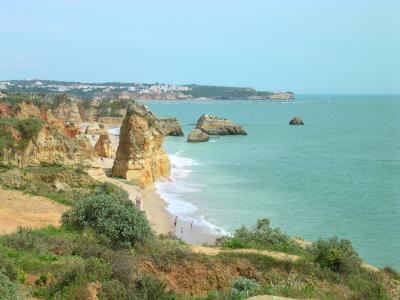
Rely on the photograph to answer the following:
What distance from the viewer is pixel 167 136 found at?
90562 millimetres

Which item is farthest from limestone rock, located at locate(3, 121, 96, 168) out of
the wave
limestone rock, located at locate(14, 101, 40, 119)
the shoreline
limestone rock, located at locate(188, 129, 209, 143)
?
limestone rock, located at locate(188, 129, 209, 143)

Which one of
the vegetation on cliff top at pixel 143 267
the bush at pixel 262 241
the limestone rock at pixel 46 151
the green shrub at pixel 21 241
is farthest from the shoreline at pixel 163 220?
the green shrub at pixel 21 241

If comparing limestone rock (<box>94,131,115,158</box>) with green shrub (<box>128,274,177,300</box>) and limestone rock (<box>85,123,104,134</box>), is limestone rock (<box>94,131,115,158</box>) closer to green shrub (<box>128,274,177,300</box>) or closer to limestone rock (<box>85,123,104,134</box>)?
limestone rock (<box>85,123,104,134</box>)

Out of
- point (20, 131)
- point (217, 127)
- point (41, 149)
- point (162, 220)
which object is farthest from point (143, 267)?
point (217, 127)

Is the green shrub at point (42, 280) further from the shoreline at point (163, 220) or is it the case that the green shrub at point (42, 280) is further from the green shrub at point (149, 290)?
the shoreline at point (163, 220)

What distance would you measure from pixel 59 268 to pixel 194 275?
3251mm

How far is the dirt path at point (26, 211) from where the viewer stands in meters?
18.8

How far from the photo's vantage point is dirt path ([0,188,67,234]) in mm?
18812

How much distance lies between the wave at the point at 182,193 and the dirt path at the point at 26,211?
29.5 feet

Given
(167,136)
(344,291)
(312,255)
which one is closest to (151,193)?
(312,255)

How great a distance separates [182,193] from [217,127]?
2229 inches

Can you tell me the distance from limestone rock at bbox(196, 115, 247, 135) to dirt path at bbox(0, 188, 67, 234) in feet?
236

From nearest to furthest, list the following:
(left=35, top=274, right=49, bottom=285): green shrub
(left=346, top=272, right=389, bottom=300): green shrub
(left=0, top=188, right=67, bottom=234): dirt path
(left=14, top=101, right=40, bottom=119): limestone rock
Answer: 1. (left=35, top=274, right=49, bottom=285): green shrub
2. (left=346, top=272, right=389, bottom=300): green shrub
3. (left=0, top=188, right=67, bottom=234): dirt path
4. (left=14, top=101, right=40, bottom=119): limestone rock

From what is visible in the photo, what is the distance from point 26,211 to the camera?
20.8 m
